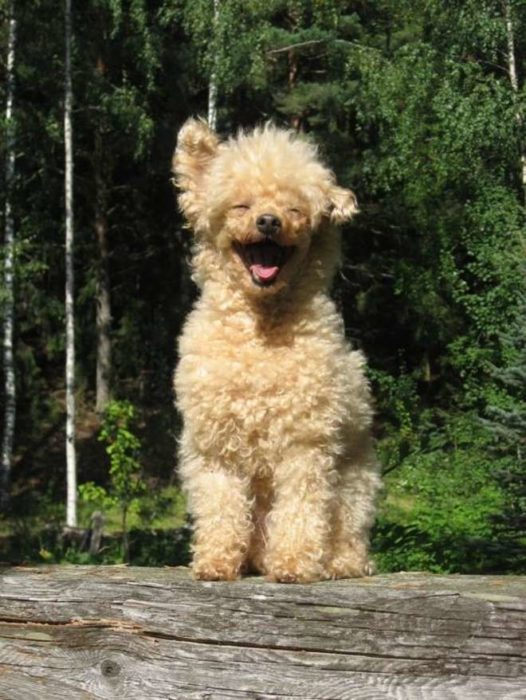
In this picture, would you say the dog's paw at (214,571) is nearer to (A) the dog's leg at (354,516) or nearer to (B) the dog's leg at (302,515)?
(B) the dog's leg at (302,515)

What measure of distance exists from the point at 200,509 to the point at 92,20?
16.2 m

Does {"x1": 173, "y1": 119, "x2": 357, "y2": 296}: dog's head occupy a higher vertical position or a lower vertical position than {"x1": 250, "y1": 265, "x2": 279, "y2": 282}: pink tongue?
higher

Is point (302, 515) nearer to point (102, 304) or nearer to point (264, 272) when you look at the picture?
point (264, 272)

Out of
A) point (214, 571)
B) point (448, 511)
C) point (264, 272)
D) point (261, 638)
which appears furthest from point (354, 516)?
point (448, 511)

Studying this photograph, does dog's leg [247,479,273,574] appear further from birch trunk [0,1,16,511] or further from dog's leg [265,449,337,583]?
birch trunk [0,1,16,511]

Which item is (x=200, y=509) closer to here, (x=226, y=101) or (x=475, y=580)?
(x=475, y=580)

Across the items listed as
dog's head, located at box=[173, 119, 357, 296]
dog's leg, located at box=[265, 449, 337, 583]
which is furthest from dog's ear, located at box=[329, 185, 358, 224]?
dog's leg, located at box=[265, 449, 337, 583]

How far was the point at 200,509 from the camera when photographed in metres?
3.76

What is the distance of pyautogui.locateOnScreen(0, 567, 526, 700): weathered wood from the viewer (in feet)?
9.73

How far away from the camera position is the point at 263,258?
3.71 meters

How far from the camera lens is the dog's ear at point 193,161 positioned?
3934 mm

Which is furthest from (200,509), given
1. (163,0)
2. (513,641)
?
(163,0)

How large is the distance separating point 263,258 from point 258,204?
0.65ft

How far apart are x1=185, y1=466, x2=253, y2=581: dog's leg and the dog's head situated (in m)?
0.72
